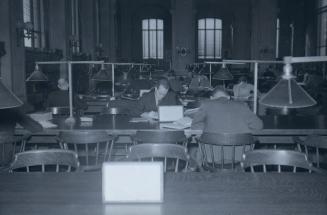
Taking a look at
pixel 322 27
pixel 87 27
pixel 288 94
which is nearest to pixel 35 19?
pixel 87 27

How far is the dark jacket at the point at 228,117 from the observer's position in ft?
12.2

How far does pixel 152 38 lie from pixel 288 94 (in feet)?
59.4

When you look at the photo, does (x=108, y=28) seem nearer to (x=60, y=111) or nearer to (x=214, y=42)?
(x=214, y=42)

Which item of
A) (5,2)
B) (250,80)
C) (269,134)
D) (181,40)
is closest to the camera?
(269,134)

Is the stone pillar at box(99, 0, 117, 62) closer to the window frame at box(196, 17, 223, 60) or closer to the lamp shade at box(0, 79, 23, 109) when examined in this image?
the window frame at box(196, 17, 223, 60)

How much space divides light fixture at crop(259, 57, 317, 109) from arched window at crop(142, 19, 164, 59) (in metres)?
18.0

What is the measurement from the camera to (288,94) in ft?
5.63

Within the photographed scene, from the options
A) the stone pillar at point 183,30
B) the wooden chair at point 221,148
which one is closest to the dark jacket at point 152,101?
the wooden chair at point 221,148

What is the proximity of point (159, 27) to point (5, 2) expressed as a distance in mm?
13682

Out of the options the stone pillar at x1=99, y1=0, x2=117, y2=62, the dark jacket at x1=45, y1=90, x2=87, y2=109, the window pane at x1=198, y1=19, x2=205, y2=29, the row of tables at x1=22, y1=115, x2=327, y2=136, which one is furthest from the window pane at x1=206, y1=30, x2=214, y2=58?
the row of tables at x1=22, y1=115, x2=327, y2=136

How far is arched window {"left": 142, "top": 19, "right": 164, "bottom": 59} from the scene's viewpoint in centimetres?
1941

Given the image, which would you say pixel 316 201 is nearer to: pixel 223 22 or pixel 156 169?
pixel 156 169

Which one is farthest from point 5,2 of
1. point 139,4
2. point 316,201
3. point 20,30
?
point 139,4

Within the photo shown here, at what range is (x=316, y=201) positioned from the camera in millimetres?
1913
